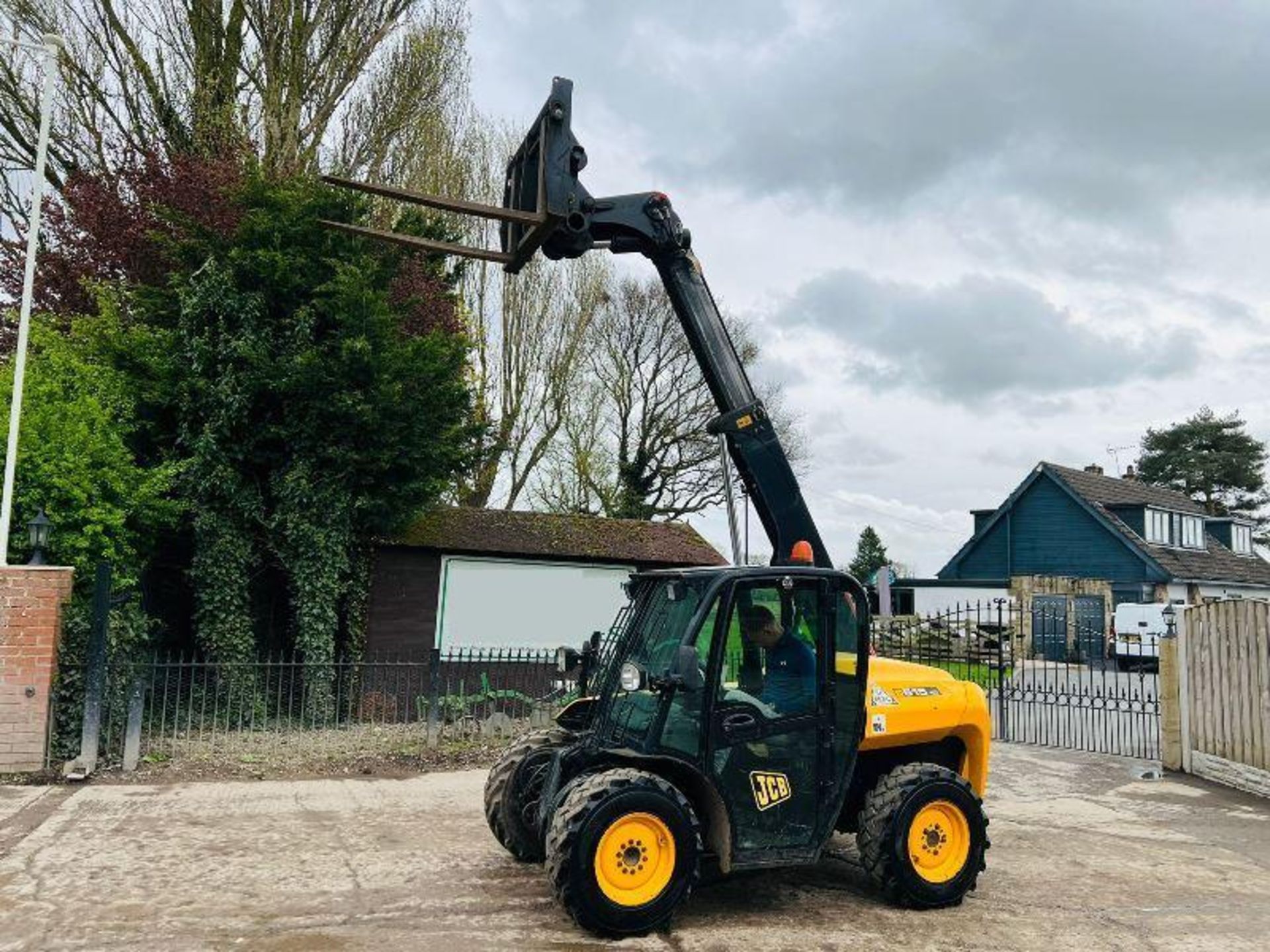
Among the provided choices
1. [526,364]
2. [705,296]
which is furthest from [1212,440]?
[705,296]

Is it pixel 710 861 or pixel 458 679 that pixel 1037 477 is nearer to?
pixel 458 679

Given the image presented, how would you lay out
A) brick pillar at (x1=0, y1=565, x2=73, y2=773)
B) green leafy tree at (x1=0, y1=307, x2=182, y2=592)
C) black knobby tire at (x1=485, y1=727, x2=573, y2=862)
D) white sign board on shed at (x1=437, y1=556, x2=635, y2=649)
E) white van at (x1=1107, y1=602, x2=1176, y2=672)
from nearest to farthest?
black knobby tire at (x1=485, y1=727, x2=573, y2=862) → brick pillar at (x1=0, y1=565, x2=73, y2=773) → green leafy tree at (x1=0, y1=307, x2=182, y2=592) → white sign board on shed at (x1=437, y1=556, x2=635, y2=649) → white van at (x1=1107, y1=602, x2=1176, y2=672)

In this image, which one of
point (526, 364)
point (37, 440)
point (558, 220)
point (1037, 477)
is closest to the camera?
point (558, 220)

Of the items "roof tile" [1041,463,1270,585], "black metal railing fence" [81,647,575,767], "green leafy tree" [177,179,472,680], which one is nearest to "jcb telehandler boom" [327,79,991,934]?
"black metal railing fence" [81,647,575,767]

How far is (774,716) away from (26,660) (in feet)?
24.8

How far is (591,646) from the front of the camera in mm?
6879

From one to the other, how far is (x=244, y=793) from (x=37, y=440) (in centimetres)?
500

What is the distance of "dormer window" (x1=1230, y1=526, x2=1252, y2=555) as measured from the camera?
38.2 m

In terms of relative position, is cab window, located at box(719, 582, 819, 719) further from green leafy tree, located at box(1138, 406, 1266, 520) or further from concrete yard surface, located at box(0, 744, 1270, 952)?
green leafy tree, located at box(1138, 406, 1266, 520)

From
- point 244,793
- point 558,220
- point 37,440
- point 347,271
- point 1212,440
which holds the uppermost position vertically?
point 1212,440

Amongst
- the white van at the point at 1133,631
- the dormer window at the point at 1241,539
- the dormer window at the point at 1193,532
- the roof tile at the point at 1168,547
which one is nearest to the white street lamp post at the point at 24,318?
the white van at the point at 1133,631

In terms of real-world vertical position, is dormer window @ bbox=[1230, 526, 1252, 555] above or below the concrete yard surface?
above

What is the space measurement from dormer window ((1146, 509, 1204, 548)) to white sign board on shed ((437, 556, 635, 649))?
80.6 feet

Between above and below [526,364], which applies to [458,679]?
below
